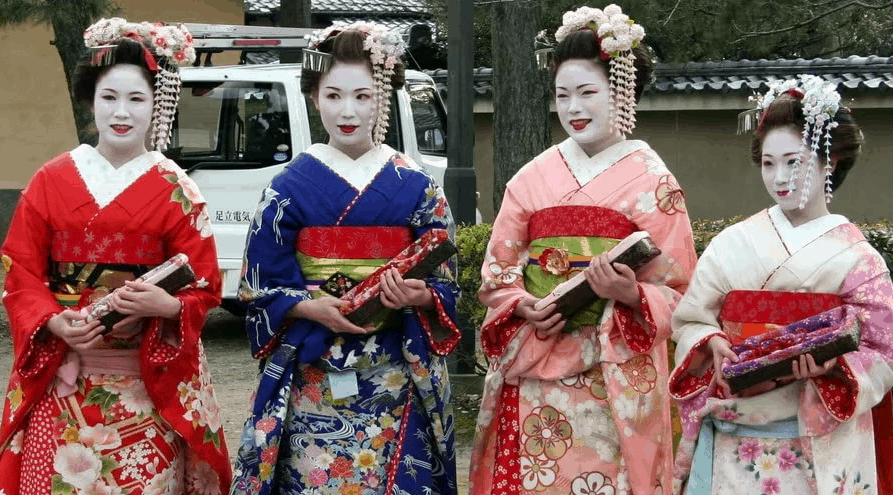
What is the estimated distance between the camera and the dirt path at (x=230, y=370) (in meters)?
7.55

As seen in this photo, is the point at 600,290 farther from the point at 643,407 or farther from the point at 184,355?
the point at 184,355

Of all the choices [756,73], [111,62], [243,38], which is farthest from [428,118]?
[111,62]

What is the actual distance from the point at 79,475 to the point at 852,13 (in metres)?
11.9

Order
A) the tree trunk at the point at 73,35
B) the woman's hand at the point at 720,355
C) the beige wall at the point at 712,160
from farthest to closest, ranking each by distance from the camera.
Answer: the beige wall at the point at 712,160 → the tree trunk at the point at 73,35 → the woman's hand at the point at 720,355

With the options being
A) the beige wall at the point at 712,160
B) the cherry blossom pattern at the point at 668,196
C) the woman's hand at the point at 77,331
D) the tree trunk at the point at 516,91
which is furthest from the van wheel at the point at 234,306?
the cherry blossom pattern at the point at 668,196

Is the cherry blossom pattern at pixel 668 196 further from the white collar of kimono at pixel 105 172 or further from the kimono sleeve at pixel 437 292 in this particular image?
the white collar of kimono at pixel 105 172

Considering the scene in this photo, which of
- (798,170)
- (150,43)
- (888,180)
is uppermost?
(150,43)

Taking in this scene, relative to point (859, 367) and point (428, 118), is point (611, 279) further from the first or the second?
point (428, 118)

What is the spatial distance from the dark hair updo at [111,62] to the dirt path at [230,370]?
2892 millimetres

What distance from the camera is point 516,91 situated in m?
9.73

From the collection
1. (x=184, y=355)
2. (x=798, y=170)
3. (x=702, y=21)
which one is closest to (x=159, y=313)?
(x=184, y=355)

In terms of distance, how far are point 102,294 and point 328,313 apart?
786 mm

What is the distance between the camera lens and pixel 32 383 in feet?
15.1

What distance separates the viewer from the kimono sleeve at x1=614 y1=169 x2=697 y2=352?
14.5 feet
